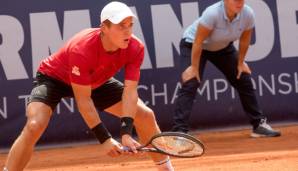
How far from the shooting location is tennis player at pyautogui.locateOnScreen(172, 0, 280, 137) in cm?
692

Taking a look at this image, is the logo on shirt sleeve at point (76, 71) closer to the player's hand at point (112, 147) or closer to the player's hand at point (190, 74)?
the player's hand at point (112, 147)

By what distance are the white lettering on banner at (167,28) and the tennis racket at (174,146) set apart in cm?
357

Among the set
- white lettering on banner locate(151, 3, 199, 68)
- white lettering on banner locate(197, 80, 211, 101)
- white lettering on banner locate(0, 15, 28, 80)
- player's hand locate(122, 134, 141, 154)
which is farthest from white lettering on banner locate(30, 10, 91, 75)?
player's hand locate(122, 134, 141, 154)

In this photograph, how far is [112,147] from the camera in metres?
4.20

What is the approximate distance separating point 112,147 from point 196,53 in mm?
2931

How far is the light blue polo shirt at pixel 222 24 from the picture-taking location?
689 cm

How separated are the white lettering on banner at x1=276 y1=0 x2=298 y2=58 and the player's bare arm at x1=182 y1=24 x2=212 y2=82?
125 centimetres

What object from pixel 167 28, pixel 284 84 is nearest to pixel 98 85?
pixel 167 28

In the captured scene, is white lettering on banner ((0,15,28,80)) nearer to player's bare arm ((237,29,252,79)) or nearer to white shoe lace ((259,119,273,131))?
player's bare arm ((237,29,252,79))

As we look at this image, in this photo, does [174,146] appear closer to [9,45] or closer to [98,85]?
[98,85]

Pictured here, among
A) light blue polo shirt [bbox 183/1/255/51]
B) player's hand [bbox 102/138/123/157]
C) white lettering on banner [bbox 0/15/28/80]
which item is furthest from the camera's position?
white lettering on banner [bbox 0/15/28/80]

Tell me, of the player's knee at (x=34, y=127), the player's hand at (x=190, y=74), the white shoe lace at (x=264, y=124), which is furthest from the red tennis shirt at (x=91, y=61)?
the white shoe lace at (x=264, y=124)

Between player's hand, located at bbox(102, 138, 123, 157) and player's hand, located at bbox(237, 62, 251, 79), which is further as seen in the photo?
player's hand, located at bbox(237, 62, 251, 79)

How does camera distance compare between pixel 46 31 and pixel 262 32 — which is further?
pixel 262 32
